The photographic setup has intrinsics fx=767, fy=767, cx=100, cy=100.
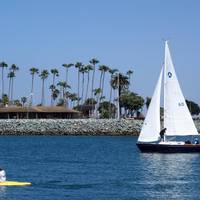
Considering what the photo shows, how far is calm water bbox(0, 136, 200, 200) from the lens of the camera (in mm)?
42597

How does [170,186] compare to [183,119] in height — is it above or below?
below

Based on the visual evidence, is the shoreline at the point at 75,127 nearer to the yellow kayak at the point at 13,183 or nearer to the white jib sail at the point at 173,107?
the white jib sail at the point at 173,107

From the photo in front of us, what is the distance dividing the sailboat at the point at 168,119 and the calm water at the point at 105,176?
1117mm

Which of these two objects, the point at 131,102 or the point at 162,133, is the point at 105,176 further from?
the point at 131,102

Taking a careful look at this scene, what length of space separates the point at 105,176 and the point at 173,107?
2385 centimetres

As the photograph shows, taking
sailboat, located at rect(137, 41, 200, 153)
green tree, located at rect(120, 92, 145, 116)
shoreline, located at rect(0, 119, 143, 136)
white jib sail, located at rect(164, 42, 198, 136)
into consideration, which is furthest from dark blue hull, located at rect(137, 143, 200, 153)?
green tree, located at rect(120, 92, 145, 116)

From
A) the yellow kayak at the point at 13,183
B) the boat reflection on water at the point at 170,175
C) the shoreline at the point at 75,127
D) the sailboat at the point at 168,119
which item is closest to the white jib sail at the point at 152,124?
the sailboat at the point at 168,119

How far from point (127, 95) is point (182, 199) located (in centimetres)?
14072

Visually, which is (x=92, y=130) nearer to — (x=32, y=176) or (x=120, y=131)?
(x=120, y=131)

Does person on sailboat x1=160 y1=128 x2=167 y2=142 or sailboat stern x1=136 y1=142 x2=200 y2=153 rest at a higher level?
person on sailboat x1=160 y1=128 x2=167 y2=142

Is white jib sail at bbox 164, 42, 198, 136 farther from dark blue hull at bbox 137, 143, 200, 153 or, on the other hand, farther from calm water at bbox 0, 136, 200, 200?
calm water at bbox 0, 136, 200, 200

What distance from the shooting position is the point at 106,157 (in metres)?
73.4

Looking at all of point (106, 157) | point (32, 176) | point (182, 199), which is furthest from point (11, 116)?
point (182, 199)

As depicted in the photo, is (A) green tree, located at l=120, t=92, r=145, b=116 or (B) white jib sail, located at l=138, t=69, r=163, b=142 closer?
(B) white jib sail, located at l=138, t=69, r=163, b=142
